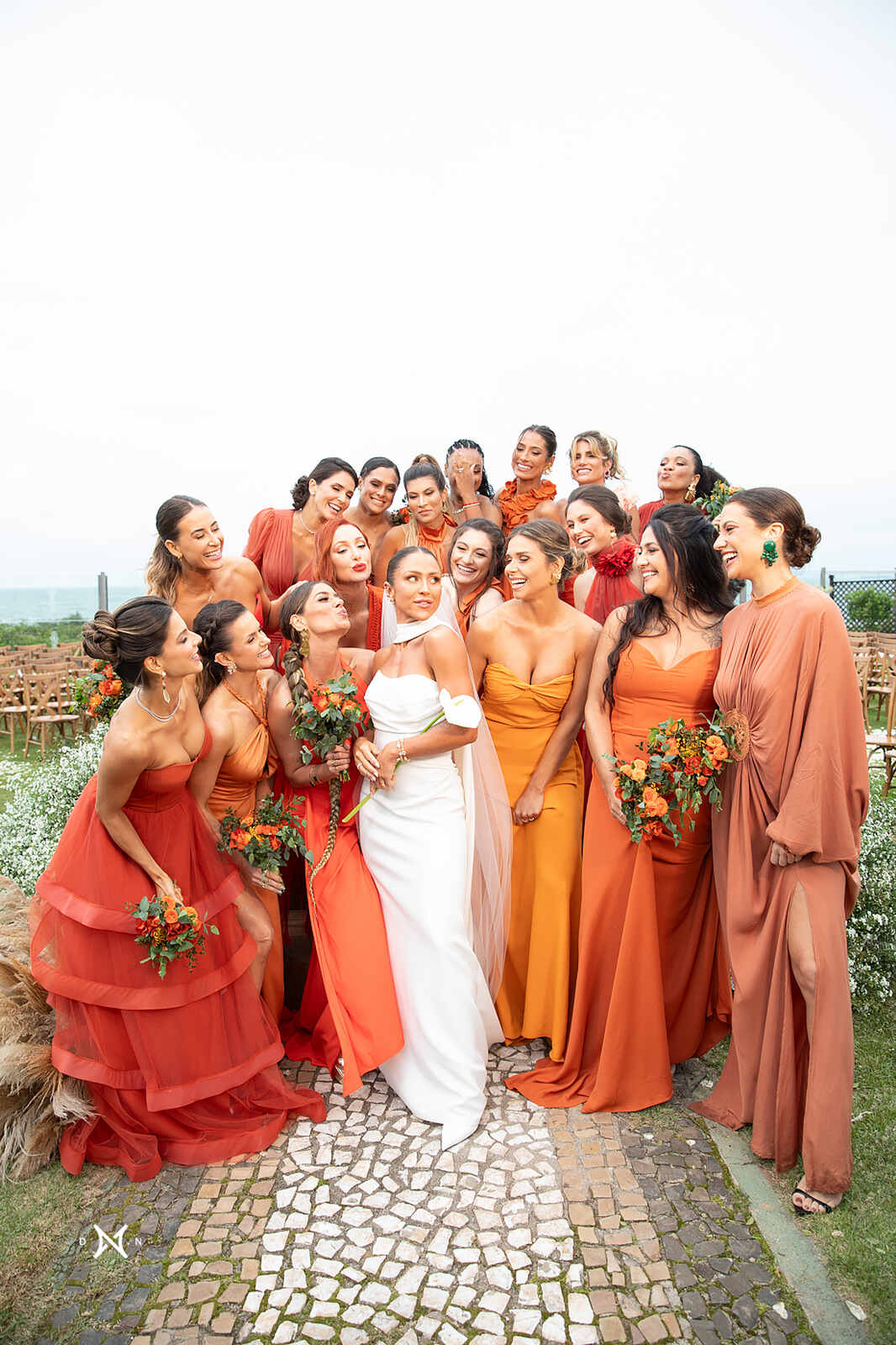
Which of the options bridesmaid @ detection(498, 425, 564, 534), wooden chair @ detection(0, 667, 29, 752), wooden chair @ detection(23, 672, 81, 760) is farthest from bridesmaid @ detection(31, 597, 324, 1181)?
wooden chair @ detection(0, 667, 29, 752)

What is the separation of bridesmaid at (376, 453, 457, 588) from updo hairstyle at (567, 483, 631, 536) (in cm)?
113

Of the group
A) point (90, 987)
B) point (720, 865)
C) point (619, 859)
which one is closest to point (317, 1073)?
point (90, 987)

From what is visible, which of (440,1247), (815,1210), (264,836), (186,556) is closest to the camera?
(440,1247)

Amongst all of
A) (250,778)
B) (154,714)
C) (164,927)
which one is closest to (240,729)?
(250,778)

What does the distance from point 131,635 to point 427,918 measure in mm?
1995

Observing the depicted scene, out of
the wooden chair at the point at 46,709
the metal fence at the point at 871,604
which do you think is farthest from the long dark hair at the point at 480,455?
the metal fence at the point at 871,604

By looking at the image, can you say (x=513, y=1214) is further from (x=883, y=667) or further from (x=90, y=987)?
(x=883, y=667)

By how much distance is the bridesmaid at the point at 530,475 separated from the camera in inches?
286

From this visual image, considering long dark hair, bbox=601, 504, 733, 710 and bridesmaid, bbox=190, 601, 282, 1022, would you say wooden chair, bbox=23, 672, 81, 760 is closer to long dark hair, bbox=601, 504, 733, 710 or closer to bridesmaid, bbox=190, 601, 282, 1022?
bridesmaid, bbox=190, 601, 282, 1022

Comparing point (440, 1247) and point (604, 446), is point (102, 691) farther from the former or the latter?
point (604, 446)

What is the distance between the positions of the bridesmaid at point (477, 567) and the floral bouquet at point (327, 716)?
1242mm

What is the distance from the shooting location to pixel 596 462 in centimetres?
673

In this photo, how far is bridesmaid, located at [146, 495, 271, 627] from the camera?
539 cm

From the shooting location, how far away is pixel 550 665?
4914mm
